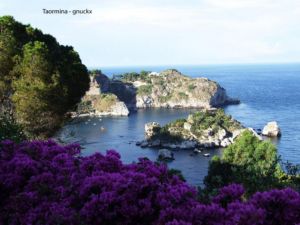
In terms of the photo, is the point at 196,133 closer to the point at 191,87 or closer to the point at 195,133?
the point at 195,133

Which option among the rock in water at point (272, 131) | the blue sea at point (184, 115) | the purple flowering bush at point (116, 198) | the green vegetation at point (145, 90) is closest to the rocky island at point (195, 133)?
the rock in water at point (272, 131)

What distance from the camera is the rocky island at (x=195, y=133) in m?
97.1

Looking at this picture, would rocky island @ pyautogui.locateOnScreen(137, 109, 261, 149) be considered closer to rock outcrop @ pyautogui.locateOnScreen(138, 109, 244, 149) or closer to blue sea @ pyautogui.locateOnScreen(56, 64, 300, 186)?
rock outcrop @ pyautogui.locateOnScreen(138, 109, 244, 149)

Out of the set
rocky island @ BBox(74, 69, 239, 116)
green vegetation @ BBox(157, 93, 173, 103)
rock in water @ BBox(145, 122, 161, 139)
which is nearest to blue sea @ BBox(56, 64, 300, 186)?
rock in water @ BBox(145, 122, 161, 139)

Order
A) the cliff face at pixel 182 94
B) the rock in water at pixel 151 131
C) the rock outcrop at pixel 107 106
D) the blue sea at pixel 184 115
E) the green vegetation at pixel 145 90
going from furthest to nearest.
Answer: the green vegetation at pixel 145 90
the cliff face at pixel 182 94
the rock outcrop at pixel 107 106
the rock in water at pixel 151 131
the blue sea at pixel 184 115

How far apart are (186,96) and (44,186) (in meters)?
173

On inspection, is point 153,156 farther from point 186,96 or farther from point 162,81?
point 162,81

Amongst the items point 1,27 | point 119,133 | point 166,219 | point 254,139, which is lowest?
point 119,133

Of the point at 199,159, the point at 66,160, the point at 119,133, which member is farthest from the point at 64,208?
the point at 119,133

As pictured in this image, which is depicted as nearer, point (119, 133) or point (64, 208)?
point (64, 208)

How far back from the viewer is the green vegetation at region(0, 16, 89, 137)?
20.8 m

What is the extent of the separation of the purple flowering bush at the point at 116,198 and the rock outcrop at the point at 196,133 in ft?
295

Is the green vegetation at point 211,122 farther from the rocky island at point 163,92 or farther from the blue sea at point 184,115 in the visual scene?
the rocky island at point 163,92

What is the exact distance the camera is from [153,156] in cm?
8419
